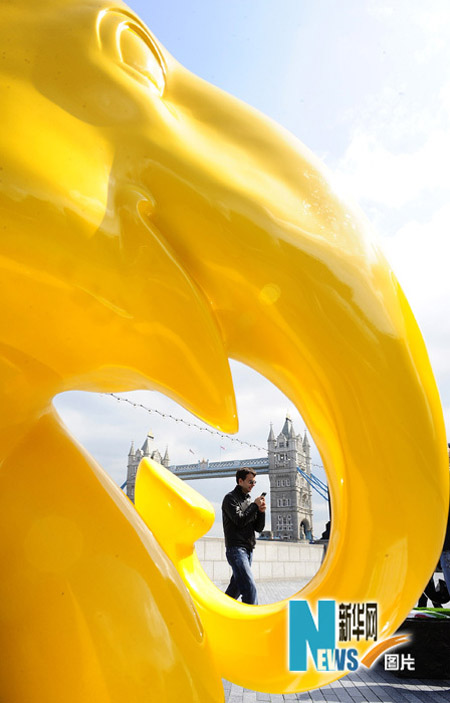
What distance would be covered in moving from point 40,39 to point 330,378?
0.67 metres

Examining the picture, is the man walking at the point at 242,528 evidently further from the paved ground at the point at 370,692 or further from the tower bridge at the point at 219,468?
the tower bridge at the point at 219,468

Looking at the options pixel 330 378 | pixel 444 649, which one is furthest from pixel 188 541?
pixel 444 649

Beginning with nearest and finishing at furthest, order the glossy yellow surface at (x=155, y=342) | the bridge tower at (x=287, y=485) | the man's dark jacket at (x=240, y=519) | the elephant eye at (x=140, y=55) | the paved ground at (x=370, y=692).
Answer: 1. the glossy yellow surface at (x=155, y=342)
2. the elephant eye at (x=140, y=55)
3. the paved ground at (x=370, y=692)
4. the man's dark jacket at (x=240, y=519)
5. the bridge tower at (x=287, y=485)

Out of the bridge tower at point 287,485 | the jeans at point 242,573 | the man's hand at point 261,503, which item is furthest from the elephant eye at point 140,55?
the bridge tower at point 287,485

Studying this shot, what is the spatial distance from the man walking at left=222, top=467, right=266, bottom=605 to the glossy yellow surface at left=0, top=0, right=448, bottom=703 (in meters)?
2.76

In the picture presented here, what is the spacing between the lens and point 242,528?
142 inches

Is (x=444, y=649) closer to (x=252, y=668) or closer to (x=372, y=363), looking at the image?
(x=252, y=668)

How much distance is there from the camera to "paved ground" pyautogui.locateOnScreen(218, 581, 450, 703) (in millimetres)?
3131

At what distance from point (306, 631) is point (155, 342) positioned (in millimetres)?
512

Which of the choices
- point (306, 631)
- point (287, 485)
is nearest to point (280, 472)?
point (287, 485)

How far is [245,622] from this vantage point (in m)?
0.89

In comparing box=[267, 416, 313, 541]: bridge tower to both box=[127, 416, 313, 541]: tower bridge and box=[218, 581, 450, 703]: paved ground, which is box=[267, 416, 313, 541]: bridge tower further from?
box=[218, 581, 450, 703]: paved ground

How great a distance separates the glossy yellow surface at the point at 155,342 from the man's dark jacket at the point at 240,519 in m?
2.73

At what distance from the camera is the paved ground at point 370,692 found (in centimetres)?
313
